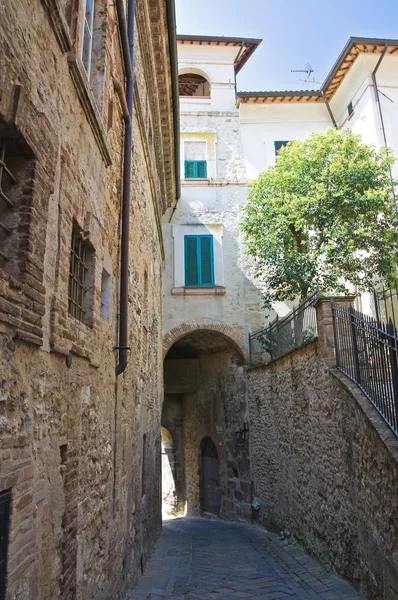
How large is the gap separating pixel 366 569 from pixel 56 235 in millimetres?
5167

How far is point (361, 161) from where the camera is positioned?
11.6 m

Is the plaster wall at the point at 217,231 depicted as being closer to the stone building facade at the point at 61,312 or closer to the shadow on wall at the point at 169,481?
the shadow on wall at the point at 169,481

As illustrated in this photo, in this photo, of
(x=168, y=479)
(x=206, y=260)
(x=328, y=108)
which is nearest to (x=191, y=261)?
(x=206, y=260)

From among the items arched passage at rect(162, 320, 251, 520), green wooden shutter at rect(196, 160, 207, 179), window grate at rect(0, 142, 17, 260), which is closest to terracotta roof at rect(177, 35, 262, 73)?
green wooden shutter at rect(196, 160, 207, 179)

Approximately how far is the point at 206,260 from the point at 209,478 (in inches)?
285

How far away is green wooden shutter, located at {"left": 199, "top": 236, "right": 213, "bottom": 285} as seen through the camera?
47.5ft

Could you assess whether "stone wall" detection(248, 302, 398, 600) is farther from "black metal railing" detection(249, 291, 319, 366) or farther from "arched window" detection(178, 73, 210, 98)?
"arched window" detection(178, 73, 210, 98)

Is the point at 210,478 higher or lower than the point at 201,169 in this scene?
lower

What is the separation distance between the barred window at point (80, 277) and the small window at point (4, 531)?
176cm

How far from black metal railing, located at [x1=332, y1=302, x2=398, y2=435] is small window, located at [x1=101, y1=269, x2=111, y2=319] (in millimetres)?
2921

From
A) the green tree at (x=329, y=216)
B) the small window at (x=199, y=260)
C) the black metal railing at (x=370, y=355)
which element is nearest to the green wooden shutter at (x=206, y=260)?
the small window at (x=199, y=260)

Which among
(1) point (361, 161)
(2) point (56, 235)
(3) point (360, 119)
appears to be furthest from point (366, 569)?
(3) point (360, 119)

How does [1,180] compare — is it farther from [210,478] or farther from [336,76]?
[210,478]

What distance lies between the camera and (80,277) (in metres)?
4.21
